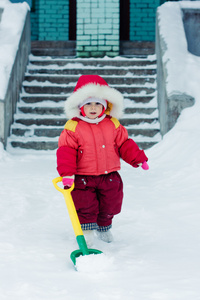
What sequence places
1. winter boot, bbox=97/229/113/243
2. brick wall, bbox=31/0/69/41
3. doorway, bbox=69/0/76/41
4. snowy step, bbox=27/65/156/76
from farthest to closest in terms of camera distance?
doorway, bbox=69/0/76/41
brick wall, bbox=31/0/69/41
snowy step, bbox=27/65/156/76
winter boot, bbox=97/229/113/243

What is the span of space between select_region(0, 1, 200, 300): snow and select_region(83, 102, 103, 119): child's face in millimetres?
848

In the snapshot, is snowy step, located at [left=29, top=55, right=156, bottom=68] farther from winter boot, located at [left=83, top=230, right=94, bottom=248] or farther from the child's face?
winter boot, located at [left=83, top=230, right=94, bottom=248]

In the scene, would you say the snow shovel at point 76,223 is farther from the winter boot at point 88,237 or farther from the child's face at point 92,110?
the child's face at point 92,110

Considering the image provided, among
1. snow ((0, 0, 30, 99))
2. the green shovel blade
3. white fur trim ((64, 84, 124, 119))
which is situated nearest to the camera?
the green shovel blade

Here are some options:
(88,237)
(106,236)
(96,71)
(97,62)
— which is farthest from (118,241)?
(97,62)

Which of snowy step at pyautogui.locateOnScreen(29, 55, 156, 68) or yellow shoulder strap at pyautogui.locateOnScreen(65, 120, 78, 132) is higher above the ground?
yellow shoulder strap at pyautogui.locateOnScreen(65, 120, 78, 132)

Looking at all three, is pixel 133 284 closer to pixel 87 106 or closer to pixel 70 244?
pixel 70 244

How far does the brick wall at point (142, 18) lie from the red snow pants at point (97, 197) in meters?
9.50

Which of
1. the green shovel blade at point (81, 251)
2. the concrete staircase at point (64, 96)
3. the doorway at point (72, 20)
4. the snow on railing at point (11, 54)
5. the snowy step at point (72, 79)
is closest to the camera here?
the green shovel blade at point (81, 251)

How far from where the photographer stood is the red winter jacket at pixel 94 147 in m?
3.00

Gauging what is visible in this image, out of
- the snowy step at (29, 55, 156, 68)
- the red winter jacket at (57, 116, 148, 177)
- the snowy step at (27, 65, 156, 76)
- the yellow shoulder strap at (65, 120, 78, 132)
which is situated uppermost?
the yellow shoulder strap at (65, 120, 78, 132)

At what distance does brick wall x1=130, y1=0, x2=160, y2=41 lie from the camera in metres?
12.0

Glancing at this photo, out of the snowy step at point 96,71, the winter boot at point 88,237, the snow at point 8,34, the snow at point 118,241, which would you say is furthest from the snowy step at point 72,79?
the winter boot at point 88,237

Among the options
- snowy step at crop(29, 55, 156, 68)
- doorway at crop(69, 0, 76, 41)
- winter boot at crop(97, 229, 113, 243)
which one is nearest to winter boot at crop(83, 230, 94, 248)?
winter boot at crop(97, 229, 113, 243)
